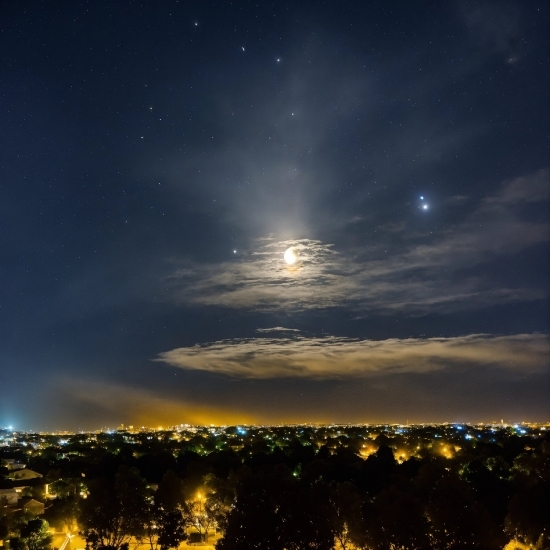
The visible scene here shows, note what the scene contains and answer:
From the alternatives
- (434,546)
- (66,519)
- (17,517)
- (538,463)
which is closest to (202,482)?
(66,519)

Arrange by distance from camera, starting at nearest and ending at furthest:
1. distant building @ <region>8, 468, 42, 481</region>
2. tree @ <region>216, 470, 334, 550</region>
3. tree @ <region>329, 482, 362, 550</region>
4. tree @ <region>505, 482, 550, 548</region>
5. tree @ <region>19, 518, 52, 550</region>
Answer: tree @ <region>216, 470, 334, 550</region>, tree @ <region>505, 482, 550, 548</region>, tree @ <region>329, 482, 362, 550</region>, tree @ <region>19, 518, 52, 550</region>, distant building @ <region>8, 468, 42, 481</region>

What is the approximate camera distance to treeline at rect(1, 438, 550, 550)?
2702cm

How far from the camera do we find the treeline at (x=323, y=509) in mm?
27016

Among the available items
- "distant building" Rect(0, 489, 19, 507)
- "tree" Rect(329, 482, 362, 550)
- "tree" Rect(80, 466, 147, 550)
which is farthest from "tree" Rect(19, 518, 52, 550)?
"tree" Rect(329, 482, 362, 550)

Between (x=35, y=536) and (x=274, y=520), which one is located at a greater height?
(x=274, y=520)

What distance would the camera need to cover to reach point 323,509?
3120 cm

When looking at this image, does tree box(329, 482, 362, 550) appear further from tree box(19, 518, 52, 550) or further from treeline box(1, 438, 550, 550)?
tree box(19, 518, 52, 550)

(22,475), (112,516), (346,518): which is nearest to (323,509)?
(346,518)

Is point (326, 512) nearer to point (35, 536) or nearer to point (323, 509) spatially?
point (323, 509)

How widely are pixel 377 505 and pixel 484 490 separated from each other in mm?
10394

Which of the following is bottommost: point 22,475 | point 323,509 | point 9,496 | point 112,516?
point 9,496

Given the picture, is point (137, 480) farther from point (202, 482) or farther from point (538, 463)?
point (538, 463)

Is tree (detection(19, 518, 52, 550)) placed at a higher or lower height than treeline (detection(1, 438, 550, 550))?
lower

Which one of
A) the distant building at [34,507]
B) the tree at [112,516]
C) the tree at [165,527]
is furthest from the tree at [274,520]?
the distant building at [34,507]
